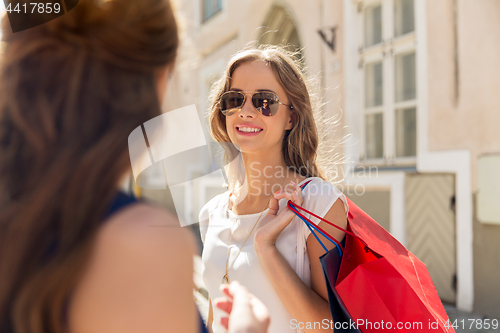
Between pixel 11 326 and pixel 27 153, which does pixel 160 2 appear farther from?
pixel 11 326

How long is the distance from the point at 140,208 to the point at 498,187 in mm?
3727

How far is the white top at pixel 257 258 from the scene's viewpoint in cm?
131

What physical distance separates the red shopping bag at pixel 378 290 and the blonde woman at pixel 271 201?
0.36 feet

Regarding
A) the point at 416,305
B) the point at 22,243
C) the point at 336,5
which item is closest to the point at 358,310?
the point at 416,305

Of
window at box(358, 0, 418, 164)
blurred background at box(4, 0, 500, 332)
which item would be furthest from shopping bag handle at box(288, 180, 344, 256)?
window at box(358, 0, 418, 164)

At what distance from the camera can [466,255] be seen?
11.7ft

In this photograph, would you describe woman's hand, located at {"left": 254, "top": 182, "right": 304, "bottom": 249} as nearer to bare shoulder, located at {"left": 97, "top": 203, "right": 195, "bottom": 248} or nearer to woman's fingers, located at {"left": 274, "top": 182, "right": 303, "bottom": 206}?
woman's fingers, located at {"left": 274, "top": 182, "right": 303, "bottom": 206}

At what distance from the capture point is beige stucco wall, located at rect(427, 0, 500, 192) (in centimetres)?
340

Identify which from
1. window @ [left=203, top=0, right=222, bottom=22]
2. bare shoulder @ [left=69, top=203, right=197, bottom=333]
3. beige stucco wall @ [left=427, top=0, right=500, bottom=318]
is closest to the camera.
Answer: bare shoulder @ [left=69, top=203, right=197, bottom=333]

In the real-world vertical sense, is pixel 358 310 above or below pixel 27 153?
below

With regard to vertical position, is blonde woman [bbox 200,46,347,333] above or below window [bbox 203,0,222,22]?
below

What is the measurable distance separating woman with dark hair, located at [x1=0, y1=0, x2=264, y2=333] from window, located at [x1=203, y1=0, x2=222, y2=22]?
348 inches

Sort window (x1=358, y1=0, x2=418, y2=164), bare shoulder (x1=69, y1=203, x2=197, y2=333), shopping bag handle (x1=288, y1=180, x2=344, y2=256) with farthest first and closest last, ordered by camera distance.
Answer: window (x1=358, y1=0, x2=418, y2=164) → shopping bag handle (x1=288, y1=180, x2=344, y2=256) → bare shoulder (x1=69, y1=203, x2=197, y2=333)

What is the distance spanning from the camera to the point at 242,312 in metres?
0.61
